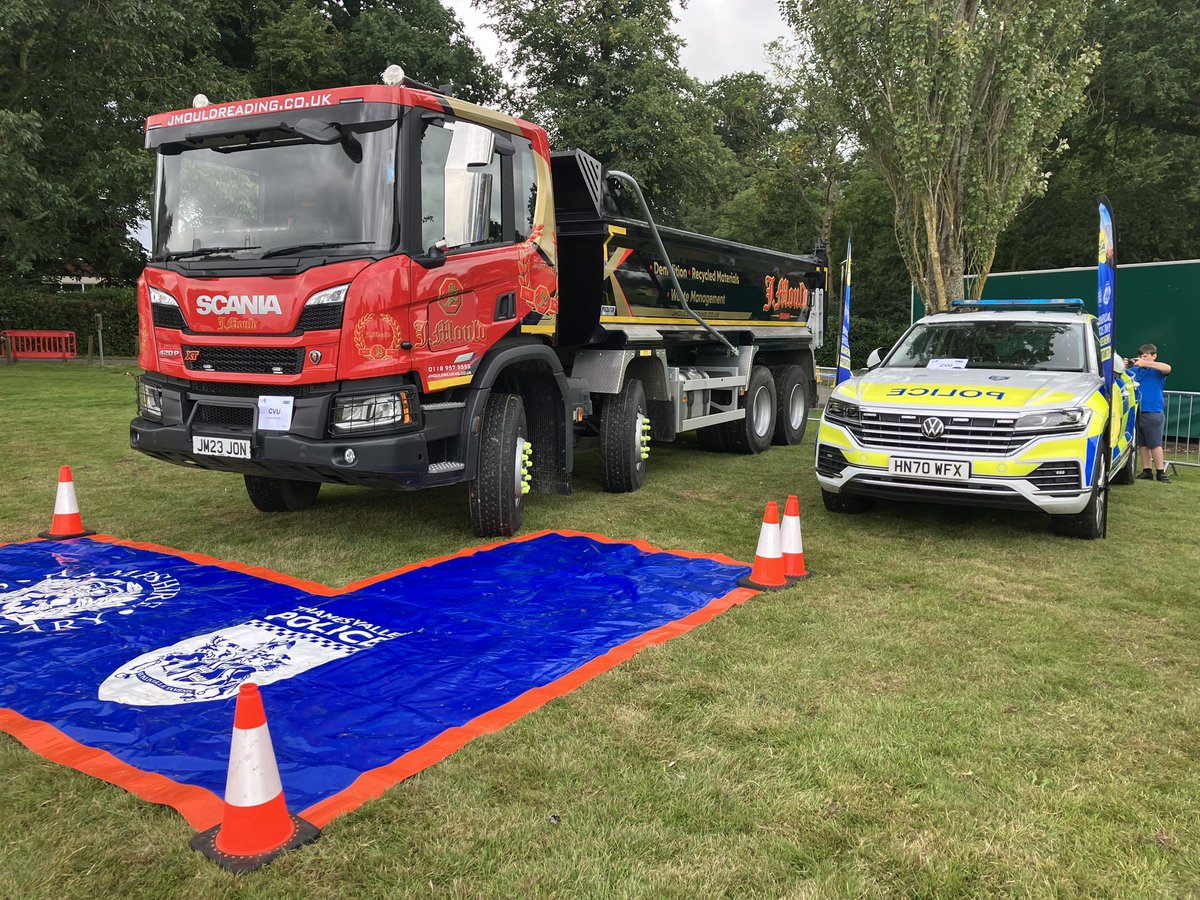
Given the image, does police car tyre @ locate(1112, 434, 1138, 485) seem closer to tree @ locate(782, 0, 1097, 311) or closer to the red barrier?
tree @ locate(782, 0, 1097, 311)

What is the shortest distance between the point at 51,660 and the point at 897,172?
43.6ft

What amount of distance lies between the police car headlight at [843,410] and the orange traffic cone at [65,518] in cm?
587

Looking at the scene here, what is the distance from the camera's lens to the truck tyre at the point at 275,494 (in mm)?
7355

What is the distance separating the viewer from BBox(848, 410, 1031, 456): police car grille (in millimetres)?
6215

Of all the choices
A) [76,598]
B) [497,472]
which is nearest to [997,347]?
[497,472]

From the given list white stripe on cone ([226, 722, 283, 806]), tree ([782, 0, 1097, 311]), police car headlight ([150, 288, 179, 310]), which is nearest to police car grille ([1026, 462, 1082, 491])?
white stripe on cone ([226, 722, 283, 806])

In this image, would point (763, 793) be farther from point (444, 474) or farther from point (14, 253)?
point (14, 253)

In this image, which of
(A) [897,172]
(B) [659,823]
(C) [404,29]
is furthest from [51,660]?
(C) [404,29]

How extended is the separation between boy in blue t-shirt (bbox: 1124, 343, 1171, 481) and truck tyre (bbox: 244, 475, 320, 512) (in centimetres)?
885

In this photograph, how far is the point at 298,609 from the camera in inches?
194

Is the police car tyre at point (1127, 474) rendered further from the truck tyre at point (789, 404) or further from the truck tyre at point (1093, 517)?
the truck tyre at point (789, 404)

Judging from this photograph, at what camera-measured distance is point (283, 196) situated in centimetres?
557

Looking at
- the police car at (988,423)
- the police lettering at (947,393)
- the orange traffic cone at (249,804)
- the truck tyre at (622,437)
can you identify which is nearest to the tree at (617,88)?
the truck tyre at (622,437)

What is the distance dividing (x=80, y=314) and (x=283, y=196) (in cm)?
2526
